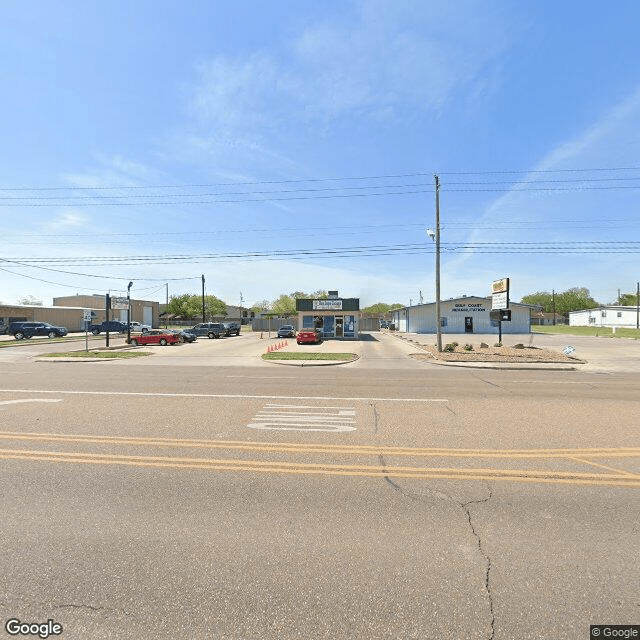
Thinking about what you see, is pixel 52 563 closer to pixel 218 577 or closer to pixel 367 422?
pixel 218 577

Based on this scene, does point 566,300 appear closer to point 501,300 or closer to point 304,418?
point 501,300

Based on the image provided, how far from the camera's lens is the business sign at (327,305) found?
38688 millimetres

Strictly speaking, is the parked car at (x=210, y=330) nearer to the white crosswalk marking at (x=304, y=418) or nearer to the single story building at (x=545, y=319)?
the white crosswalk marking at (x=304, y=418)

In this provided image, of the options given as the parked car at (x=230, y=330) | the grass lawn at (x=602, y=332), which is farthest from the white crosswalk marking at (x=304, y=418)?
the grass lawn at (x=602, y=332)

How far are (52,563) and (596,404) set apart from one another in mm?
11525

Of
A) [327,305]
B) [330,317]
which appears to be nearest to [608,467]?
[327,305]

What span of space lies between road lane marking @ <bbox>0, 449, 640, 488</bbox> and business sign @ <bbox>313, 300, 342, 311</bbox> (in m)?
33.5

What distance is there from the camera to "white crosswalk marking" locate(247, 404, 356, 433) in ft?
23.9

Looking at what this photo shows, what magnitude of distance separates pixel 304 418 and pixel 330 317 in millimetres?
31723

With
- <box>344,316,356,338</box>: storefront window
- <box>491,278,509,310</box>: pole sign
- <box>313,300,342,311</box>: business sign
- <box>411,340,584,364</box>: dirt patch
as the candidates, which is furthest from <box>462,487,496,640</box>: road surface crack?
<box>344,316,356,338</box>: storefront window

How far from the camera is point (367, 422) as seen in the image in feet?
25.0

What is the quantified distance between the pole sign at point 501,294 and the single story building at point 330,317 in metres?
14.1

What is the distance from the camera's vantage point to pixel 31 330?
38500 millimetres

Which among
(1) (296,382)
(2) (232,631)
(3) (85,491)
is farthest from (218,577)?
(1) (296,382)
